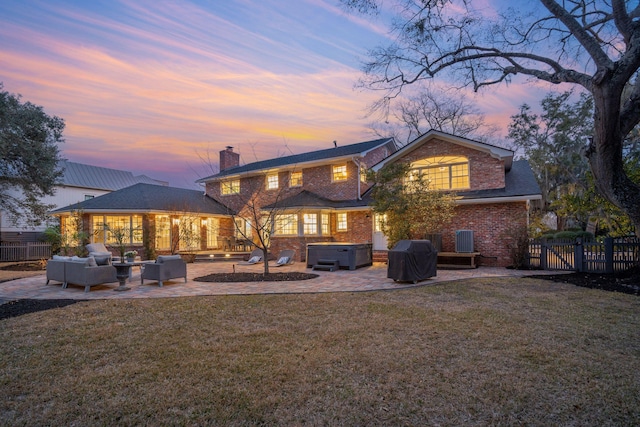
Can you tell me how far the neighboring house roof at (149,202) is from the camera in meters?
17.8

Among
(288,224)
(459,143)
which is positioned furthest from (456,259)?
(288,224)

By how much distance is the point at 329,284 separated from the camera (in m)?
9.94

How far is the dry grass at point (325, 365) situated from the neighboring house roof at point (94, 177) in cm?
2918

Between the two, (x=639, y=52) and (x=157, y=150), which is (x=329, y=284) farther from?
(x=157, y=150)

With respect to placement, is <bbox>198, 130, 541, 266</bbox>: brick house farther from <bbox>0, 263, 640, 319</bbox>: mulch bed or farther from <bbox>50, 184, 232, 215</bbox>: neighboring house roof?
<bbox>0, 263, 640, 319</bbox>: mulch bed

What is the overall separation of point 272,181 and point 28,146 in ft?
38.9

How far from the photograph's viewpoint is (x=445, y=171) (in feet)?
50.1

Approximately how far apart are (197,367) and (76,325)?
3459 mm

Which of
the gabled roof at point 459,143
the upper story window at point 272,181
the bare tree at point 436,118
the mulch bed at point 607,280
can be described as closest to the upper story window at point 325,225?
the gabled roof at point 459,143

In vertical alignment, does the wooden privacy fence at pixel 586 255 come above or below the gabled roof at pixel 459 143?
below

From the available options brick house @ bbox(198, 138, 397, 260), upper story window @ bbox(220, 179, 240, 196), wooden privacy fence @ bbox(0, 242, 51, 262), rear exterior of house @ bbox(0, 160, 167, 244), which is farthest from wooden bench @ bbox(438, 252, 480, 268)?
rear exterior of house @ bbox(0, 160, 167, 244)

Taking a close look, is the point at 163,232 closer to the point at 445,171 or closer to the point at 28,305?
the point at 28,305

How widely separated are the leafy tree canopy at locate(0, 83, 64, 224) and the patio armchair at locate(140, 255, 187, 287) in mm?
9233

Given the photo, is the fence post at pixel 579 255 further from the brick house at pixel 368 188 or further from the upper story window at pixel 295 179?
the upper story window at pixel 295 179
